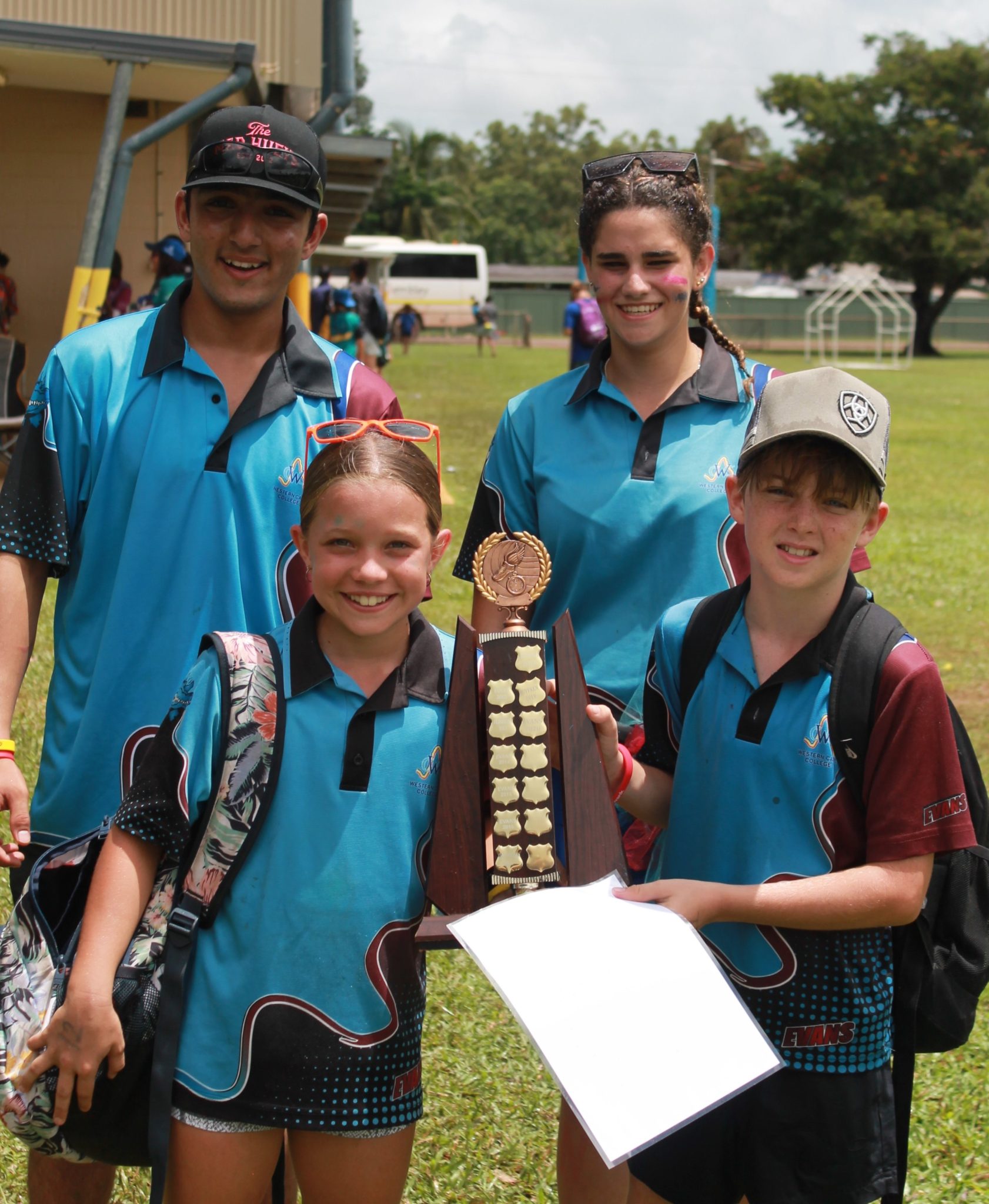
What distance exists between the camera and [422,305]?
5947cm

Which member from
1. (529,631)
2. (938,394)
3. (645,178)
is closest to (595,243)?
(645,178)

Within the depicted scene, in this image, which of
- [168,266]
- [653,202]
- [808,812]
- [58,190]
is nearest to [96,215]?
[168,266]

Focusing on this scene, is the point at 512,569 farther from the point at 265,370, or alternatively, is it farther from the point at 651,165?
the point at 651,165

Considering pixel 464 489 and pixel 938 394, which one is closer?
pixel 464 489

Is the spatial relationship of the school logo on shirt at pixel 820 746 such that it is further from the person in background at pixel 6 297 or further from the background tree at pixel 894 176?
the background tree at pixel 894 176

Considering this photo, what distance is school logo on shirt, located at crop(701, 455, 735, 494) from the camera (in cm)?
269

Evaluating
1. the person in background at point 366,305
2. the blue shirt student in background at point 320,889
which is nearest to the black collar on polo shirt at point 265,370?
the blue shirt student in background at point 320,889

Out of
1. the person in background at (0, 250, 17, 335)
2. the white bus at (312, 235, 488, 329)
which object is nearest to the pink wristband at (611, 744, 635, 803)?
the person in background at (0, 250, 17, 335)

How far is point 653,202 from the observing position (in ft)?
8.93

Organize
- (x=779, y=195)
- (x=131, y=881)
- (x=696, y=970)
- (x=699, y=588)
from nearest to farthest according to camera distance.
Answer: (x=696, y=970), (x=131, y=881), (x=699, y=588), (x=779, y=195)

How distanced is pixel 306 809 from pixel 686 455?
111 cm

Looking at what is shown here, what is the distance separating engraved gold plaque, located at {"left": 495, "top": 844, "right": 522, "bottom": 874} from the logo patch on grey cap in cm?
85

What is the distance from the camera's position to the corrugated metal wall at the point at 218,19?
1155cm

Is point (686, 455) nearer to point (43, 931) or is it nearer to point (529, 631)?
point (529, 631)
